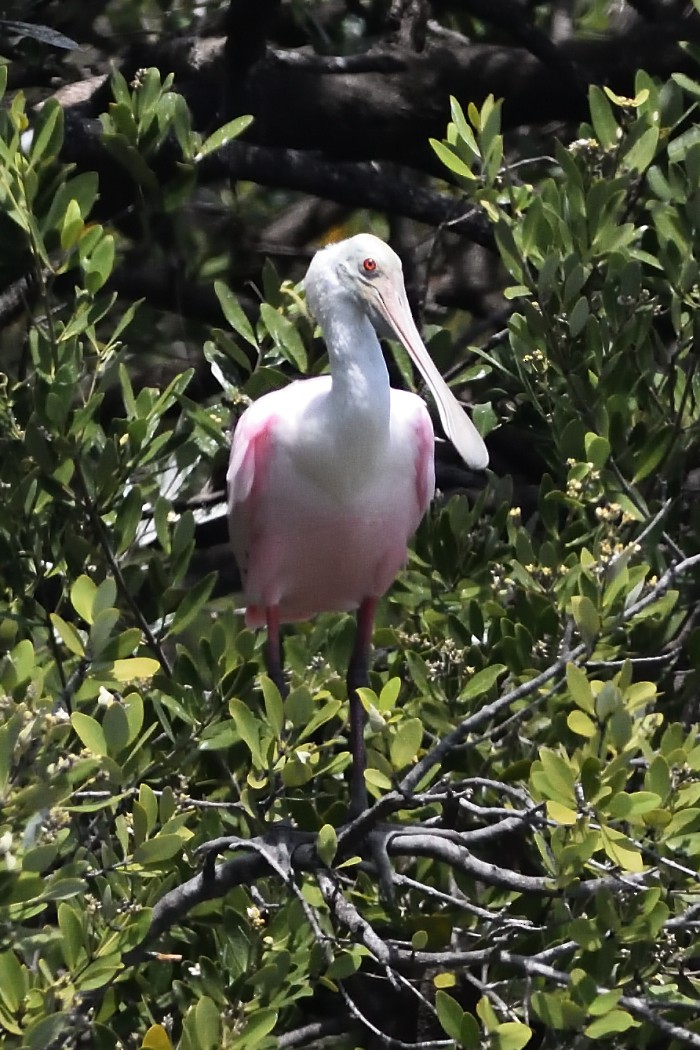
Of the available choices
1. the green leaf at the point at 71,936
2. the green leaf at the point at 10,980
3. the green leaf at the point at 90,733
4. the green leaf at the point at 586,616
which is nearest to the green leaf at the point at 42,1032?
the green leaf at the point at 10,980

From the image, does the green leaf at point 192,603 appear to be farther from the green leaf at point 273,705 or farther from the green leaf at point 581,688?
the green leaf at point 581,688

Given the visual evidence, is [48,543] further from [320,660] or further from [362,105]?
[362,105]

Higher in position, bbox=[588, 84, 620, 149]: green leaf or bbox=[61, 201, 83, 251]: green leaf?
bbox=[61, 201, 83, 251]: green leaf

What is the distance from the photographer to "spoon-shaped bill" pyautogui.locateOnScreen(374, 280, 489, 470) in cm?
374

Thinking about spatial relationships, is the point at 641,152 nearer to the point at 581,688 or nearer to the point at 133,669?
the point at 581,688

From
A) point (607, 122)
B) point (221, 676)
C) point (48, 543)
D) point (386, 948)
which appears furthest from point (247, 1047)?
point (607, 122)

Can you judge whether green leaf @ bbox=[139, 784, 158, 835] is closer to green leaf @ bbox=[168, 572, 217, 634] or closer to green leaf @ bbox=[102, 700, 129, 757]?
green leaf @ bbox=[102, 700, 129, 757]

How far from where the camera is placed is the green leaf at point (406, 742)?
2.91 metres

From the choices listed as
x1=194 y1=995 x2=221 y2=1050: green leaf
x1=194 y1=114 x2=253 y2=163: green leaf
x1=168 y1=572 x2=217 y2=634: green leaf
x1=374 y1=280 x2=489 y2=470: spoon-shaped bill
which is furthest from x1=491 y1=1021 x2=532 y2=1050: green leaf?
x1=194 y1=114 x2=253 y2=163: green leaf

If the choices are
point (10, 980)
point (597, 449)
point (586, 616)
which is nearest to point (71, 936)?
point (10, 980)

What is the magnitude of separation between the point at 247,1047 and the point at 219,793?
3.10ft

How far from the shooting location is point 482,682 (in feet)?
10.7

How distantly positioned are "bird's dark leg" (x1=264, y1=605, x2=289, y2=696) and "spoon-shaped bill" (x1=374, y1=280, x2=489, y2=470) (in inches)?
24.8

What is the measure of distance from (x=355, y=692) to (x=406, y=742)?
99cm
